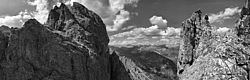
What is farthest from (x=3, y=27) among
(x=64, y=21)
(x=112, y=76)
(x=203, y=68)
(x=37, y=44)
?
(x=203, y=68)

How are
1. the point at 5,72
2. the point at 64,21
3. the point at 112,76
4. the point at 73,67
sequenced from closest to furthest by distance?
the point at 5,72, the point at 73,67, the point at 64,21, the point at 112,76

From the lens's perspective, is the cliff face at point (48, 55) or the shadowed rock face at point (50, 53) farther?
the shadowed rock face at point (50, 53)

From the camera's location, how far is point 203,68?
709 cm

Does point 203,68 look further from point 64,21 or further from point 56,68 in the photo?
point 64,21

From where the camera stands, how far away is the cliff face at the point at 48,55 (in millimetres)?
100875

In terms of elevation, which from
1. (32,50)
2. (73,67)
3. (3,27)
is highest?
(3,27)

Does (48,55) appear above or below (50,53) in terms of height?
below

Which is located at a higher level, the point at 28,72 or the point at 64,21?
the point at 64,21

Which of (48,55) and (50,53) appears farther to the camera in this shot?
(48,55)

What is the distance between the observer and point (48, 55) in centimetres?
10512

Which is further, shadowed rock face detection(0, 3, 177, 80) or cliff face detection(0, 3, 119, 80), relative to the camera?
shadowed rock face detection(0, 3, 177, 80)

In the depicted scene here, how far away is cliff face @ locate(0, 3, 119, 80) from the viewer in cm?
10088

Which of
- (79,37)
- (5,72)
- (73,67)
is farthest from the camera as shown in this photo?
(79,37)

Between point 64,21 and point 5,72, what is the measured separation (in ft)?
127
